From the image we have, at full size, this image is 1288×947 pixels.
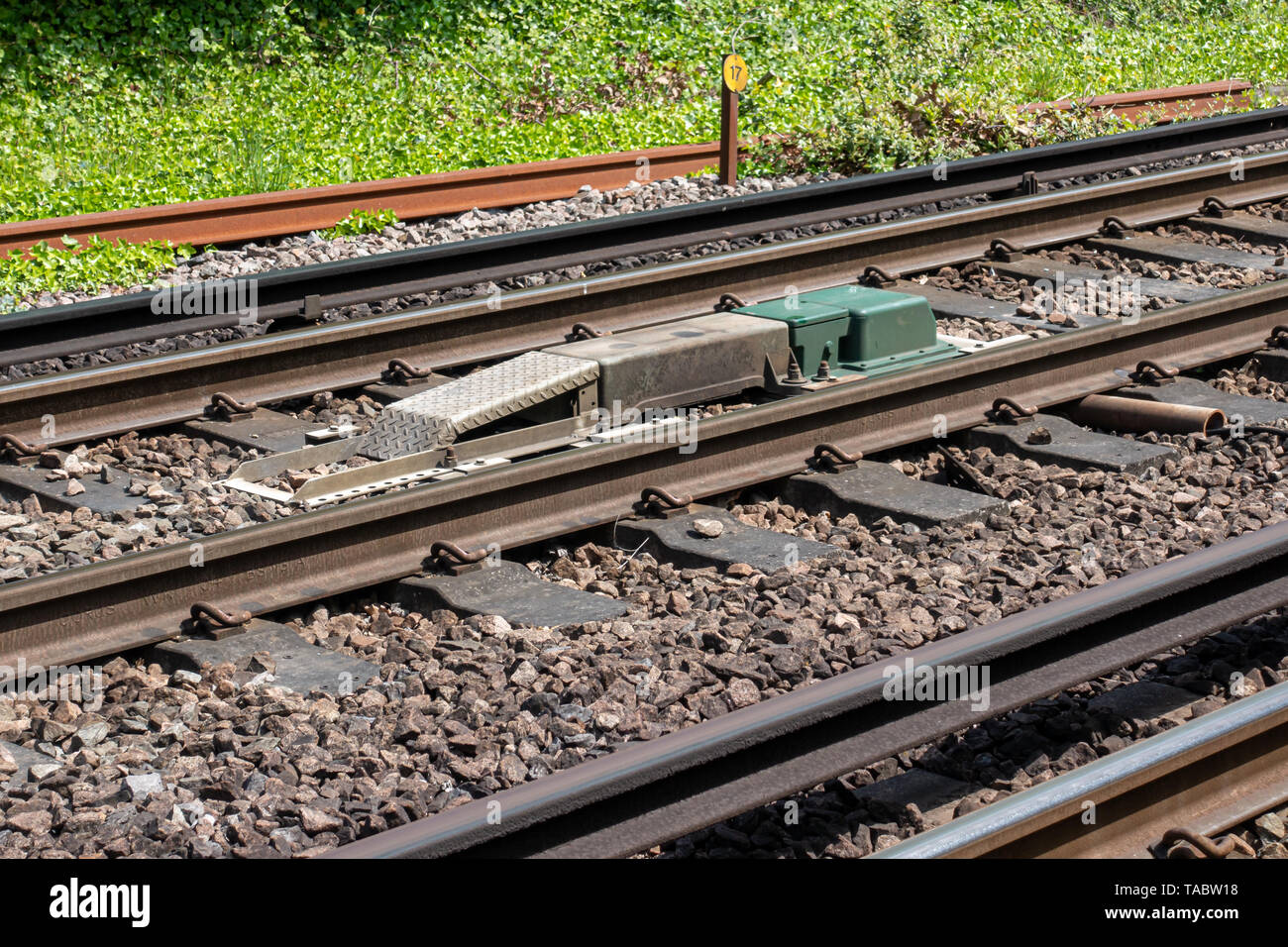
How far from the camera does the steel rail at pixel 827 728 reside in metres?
3.27

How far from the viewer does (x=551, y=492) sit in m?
5.61

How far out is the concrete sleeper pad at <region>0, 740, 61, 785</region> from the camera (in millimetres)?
3986

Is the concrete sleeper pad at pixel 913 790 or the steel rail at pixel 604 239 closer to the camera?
the concrete sleeper pad at pixel 913 790

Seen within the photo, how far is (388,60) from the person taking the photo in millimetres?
16766

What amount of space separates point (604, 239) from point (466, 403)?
3423 millimetres

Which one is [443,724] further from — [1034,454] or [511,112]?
[511,112]

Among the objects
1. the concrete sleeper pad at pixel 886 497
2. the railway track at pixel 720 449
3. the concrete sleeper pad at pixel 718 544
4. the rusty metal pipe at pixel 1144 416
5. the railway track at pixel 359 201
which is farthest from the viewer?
the railway track at pixel 359 201

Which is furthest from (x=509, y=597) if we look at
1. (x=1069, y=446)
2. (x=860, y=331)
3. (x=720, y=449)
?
(x=860, y=331)

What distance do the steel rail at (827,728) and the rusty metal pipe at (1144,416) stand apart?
6.33 ft

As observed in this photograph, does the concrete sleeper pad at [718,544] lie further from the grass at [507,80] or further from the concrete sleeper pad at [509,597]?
the grass at [507,80]

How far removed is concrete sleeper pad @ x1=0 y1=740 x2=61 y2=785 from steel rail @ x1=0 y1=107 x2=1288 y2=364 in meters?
3.38

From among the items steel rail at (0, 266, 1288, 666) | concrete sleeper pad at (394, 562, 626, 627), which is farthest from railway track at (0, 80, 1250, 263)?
concrete sleeper pad at (394, 562, 626, 627)

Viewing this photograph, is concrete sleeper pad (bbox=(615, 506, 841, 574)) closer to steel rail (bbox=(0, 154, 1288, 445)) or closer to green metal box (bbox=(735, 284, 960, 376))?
green metal box (bbox=(735, 284, 960, 376))

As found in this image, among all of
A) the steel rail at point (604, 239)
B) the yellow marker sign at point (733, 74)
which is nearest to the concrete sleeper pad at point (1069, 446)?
the steel rail at point (604, 239)
